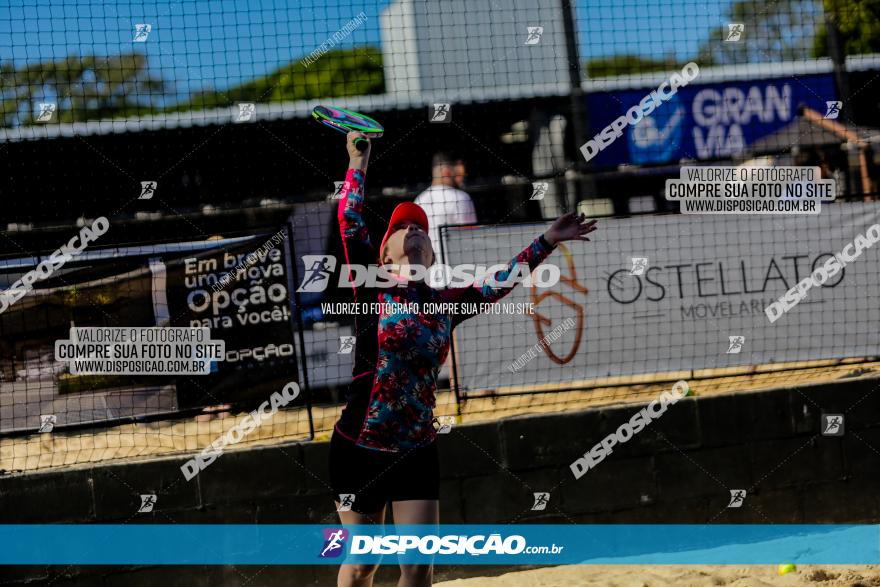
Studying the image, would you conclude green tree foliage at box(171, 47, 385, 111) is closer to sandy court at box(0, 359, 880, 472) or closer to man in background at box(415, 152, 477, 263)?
man in background at box(415, 152, 477, 263)

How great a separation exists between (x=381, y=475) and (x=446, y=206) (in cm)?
374

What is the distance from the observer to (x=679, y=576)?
5.71 meters

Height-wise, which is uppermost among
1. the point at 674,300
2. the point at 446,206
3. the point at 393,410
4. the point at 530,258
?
the point at 446,206

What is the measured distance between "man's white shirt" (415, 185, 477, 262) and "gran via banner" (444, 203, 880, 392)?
1019 mm

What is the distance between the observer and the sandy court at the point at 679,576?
5539 mm

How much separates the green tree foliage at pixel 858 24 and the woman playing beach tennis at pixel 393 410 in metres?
8.67

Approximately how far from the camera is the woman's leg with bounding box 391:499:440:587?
435 centimetres

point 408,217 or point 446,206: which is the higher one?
point 446,206

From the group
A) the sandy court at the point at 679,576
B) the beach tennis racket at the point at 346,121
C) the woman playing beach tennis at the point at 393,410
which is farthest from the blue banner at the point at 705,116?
the woman playing beach tennis at the point at 393,410

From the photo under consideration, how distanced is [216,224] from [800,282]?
6.97 meters

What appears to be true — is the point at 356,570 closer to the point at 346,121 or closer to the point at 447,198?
the point at 346,121

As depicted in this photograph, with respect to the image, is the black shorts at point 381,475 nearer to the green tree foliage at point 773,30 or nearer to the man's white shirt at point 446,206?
the man's white shirt at point 446,206

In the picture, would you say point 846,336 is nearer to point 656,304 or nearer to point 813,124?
point 656,304

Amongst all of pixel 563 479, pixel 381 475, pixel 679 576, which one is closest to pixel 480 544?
pixel 563 479
